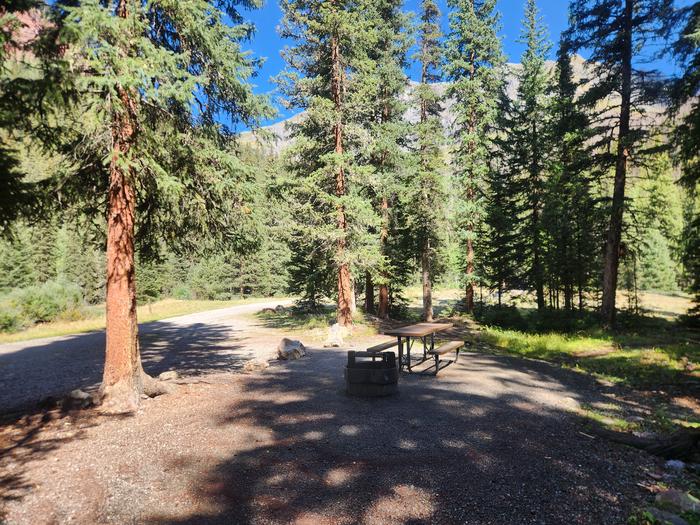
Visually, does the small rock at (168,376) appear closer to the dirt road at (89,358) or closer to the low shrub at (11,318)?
the dirt road at (89,358)

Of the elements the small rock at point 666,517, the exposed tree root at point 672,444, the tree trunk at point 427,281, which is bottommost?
the exposed tree root at point 672,444

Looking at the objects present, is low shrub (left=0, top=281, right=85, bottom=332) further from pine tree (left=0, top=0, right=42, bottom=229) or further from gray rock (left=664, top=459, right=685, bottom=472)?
gray rock (left=664, top=459, right=685, bottom=472)

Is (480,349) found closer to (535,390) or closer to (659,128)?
(535,390)

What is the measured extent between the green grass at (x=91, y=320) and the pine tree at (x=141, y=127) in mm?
15199

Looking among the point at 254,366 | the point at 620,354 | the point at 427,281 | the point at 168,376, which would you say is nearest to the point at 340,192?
the point at 254,366

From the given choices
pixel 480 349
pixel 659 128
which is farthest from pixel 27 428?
pixel 659 128

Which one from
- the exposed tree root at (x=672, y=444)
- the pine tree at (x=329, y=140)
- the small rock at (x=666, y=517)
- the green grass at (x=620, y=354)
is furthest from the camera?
the pine tree at (x=329, y=140)

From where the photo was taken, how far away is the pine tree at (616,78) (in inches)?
618

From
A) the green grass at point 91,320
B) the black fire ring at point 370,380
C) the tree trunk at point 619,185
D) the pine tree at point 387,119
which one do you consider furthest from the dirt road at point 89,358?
the tree trunk at point 619,185

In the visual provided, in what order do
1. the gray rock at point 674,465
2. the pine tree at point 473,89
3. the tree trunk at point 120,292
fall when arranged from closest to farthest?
the gray rock at point 674,465 < the tree trunk at point 120,292 < the pine tree at point 473,89

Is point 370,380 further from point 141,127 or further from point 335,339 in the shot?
point 335,339

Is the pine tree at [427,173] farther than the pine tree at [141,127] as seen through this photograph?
Yes

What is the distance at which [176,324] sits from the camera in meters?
23.6

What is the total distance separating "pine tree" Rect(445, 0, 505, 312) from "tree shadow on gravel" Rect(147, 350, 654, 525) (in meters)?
16.8
